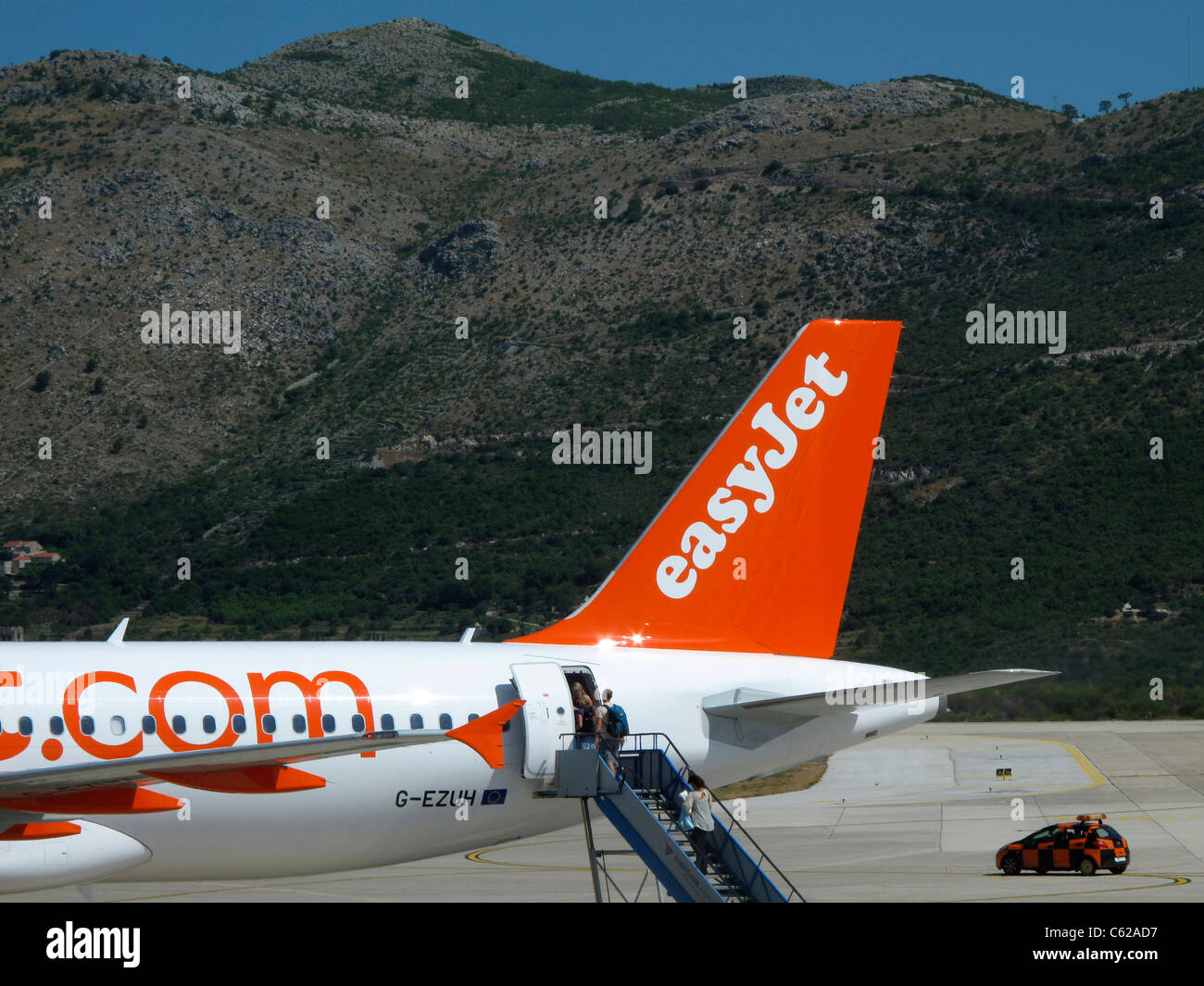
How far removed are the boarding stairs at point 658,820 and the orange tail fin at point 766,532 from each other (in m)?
3.62

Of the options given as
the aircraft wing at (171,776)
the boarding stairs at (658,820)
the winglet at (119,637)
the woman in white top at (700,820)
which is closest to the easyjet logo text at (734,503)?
the boarding stairs at (658,820)

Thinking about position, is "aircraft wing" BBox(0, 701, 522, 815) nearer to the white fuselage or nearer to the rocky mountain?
the white fuselage

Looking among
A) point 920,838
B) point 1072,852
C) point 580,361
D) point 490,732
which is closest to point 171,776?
point 490,732

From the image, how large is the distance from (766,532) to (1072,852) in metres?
17.3

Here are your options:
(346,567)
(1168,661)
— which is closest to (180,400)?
(346,567)

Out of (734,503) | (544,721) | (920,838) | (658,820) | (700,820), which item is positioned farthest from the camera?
(920,838)

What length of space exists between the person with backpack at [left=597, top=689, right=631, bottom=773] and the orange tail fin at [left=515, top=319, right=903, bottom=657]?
3419 mm

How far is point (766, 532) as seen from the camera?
103ft

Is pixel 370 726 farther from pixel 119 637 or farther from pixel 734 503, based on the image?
pixel 734 503

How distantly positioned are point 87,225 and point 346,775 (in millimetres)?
167121

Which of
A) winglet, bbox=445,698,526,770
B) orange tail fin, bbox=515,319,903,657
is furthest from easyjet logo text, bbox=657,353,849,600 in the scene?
winglet, bbox=445,698,526,770

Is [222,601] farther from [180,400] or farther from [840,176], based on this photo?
[840,176]

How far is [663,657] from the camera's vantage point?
29.7 metres

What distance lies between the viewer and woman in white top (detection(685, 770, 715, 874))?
2547 cm
